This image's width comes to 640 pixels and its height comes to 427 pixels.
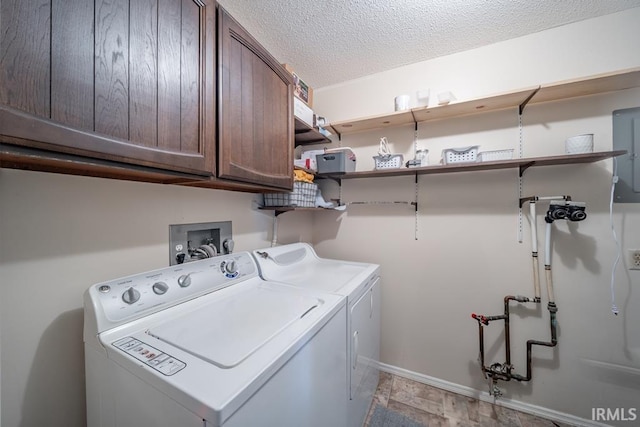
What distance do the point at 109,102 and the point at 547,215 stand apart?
2221 millimetres

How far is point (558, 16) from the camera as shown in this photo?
139 cm

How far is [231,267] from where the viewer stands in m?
1.21

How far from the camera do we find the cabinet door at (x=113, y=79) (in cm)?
49

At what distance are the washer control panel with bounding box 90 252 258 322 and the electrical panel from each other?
2.30m

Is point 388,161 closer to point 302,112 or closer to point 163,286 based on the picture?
point 302,112

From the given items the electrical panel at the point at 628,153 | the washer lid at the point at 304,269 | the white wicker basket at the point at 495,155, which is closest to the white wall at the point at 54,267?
the washer lid at the point at 304,269

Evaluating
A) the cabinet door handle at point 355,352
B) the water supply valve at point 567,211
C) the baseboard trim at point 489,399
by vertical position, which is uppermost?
the water supply valve at point 567,211

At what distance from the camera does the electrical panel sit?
4.36ft

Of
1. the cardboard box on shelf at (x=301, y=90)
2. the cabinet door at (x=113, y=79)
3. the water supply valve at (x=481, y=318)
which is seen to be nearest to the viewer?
the cabinet door at (x=113, y=79)

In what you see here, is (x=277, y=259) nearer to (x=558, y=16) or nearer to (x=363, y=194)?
(x=363, y=194)

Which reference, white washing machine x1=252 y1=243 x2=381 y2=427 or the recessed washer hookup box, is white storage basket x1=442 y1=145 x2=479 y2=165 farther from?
white washing machine x1=252 y1=243 x2=381 y2=427

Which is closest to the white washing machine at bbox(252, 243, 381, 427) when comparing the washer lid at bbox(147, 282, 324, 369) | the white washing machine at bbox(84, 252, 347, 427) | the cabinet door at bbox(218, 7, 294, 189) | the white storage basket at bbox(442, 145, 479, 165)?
the white washing machine at bbox(84, 252, 347, 427)
